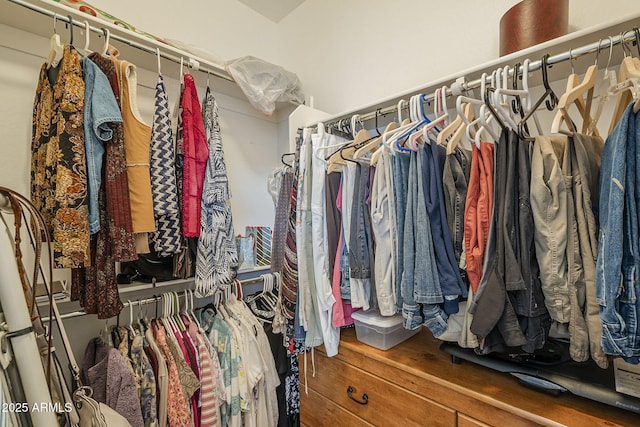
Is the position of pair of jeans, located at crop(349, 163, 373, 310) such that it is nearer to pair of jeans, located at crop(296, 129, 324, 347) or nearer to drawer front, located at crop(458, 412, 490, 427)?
pair of jeans, located at crop(296, 129, 324, 347)

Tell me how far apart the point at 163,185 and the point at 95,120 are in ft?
1.02

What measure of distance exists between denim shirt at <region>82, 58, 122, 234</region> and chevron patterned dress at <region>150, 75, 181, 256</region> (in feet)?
0.63

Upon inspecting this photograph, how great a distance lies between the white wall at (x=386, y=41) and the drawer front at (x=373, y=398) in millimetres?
1258

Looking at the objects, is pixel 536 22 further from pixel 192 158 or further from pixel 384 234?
pixel 192 158

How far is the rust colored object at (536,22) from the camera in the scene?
867 mm

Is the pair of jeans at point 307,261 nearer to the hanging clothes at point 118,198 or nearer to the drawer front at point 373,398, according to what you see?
the drawer front at point 373,398

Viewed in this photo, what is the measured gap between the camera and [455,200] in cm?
86

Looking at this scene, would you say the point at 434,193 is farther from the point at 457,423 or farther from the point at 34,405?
the point at 34,405

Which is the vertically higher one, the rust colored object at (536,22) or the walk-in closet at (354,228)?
the rust colored object at (536,22)

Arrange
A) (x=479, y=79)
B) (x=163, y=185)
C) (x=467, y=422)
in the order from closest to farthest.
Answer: (x=467, y=422) → (x=479, y=79) → (x=163, y=185)

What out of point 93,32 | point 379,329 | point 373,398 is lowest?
point 373,398

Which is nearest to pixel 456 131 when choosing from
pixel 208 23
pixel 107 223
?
pixel 107 223

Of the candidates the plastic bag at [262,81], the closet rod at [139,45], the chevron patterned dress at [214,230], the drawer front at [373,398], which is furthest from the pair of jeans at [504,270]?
the closet rod at [139,45]

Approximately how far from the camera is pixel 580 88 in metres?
0.68
